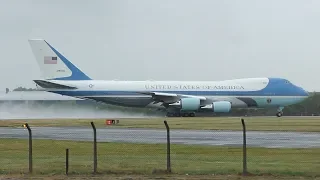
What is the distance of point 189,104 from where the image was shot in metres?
64.1

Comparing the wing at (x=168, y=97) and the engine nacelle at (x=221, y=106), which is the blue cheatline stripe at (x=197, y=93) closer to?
the wing at (x=168, y=97)

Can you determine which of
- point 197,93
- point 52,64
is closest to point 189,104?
point 197,93

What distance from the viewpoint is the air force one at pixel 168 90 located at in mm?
65188

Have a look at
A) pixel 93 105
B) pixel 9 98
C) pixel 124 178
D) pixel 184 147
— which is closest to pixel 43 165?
pixel 124 178

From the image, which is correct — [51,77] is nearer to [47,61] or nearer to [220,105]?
[47,61]

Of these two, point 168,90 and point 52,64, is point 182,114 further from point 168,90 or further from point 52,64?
point 52,64

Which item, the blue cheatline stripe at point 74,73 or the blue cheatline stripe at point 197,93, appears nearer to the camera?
the blue cheatline stripe at point 197,93

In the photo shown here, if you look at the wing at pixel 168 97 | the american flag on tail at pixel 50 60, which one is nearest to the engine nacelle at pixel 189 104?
the wing at pixel 168 97

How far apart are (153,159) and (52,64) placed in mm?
48529

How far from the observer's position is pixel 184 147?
977 inches

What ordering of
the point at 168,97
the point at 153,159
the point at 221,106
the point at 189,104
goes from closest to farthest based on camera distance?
the point at 153,159
the point at 189,104
the point at 221,106
the point at 168,97

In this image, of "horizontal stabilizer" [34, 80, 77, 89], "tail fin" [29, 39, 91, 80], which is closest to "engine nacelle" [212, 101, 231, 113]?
"tail fin" [29, 39, 91, 80]

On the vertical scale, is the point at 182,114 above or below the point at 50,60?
below

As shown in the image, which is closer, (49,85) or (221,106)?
(49,85)
